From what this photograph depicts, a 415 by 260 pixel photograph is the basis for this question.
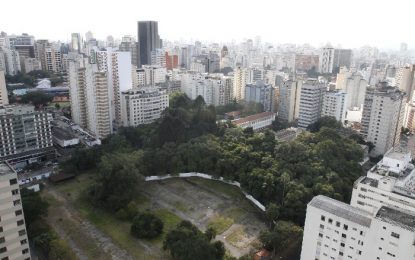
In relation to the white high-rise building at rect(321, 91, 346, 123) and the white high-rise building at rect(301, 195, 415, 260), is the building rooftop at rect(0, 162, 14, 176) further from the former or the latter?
the white high-rise building at rect(321, 91, 346, 123)

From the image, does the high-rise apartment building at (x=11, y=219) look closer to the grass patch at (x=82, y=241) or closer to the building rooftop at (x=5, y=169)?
the building rooftop at (x=5, y=169)

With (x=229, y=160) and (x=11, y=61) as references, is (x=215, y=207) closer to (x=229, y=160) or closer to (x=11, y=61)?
(x=229, y=160)

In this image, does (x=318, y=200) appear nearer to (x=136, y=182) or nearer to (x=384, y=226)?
(x=384, y=226)

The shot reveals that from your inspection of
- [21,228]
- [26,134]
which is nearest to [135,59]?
[26,134]

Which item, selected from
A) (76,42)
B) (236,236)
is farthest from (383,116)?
(76,42)

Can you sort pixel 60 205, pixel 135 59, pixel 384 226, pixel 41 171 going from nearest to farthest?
pixel 384 226 → pixel 60 205 → pixel 41 171 → pixel 135 59

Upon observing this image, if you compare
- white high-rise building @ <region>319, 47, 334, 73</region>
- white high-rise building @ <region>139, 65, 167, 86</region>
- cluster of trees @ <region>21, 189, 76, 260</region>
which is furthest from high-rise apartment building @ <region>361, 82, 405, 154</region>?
white high-rise building @ <region>319, 47, 334, 73</region>
